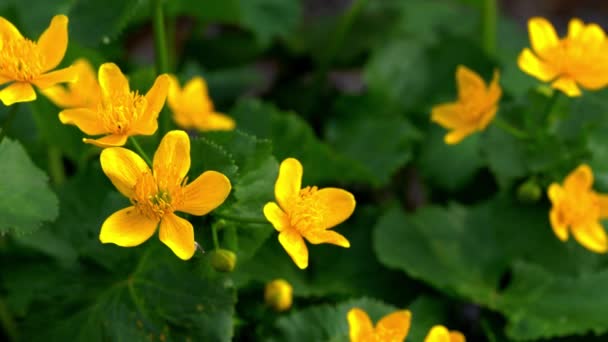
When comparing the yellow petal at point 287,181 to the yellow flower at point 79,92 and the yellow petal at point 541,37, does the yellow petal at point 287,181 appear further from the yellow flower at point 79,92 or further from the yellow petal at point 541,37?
the yellow flower at point 79,92

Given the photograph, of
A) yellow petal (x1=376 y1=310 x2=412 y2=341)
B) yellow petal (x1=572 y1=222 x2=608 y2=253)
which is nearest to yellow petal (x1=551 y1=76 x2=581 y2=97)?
yellow petal (x1=572 y1=222 x2=608 y2=253)

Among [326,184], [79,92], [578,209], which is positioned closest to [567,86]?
[578,209]

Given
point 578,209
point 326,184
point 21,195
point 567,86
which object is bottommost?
point 326,184

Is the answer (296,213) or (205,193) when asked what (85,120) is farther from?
(296,213)

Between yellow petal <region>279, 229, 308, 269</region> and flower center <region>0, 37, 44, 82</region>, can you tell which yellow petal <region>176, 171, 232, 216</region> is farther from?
flower center <region>0, 37, 44, 82</region>

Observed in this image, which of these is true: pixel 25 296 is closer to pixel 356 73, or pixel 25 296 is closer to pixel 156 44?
pixel 156 44
